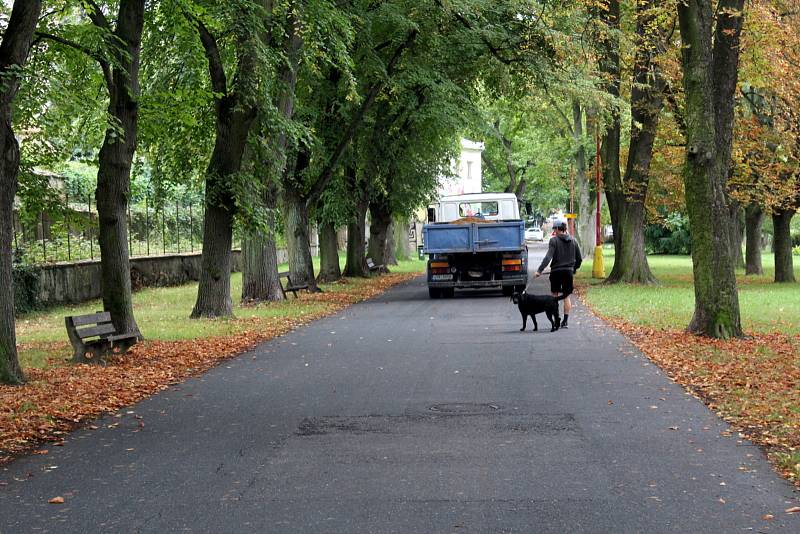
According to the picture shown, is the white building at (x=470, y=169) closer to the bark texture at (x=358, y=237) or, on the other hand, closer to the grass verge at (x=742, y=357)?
the bark texture at (x=358, y=237)

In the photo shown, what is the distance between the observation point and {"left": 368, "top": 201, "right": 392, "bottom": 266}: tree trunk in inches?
1703

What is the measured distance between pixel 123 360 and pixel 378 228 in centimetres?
3099

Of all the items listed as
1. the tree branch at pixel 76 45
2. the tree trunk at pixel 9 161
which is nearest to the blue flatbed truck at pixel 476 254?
the tree branch at pixel 76 45

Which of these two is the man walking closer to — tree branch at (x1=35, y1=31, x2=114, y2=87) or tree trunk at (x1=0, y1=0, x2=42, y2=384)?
tree branch at (x1=35, y1=31, x2=114, y2=87)

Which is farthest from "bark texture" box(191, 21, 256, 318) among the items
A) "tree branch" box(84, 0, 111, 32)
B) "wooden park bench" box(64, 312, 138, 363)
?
"wooden park bench" box(64, 312, 138, 363)

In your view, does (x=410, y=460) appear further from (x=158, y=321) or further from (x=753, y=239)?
(x=753, y=239)

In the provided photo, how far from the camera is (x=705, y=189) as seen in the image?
15.8 m

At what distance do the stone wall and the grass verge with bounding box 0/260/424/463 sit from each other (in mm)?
610

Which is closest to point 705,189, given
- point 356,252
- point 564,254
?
point 564,254

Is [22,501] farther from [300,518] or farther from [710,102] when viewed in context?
[710,102]

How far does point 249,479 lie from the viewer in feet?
23.0

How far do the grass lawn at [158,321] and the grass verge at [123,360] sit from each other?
0.02 m

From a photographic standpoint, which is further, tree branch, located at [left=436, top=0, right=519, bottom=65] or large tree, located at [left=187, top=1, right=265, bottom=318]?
tree branch, located at [left=436, top=0, right=519, bottom=65]

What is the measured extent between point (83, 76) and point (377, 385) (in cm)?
909
